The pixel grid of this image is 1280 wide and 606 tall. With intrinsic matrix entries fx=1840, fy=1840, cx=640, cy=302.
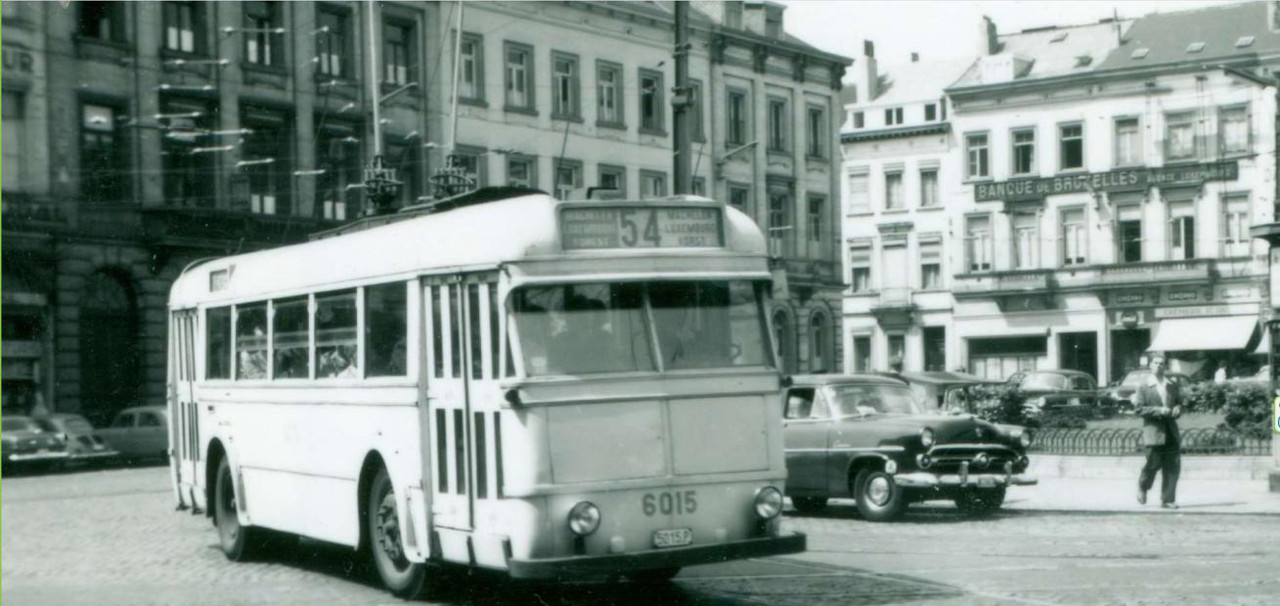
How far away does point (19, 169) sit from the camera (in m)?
36.3

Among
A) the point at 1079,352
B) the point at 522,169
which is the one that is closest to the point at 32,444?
the point at 522,169

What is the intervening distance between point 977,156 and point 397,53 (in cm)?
3338

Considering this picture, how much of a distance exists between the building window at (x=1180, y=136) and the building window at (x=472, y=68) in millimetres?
30273

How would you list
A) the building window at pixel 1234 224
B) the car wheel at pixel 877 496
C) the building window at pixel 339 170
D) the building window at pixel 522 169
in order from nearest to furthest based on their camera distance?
1. the car wheel at pixel 877 496
2. the building window at pixel 339 170
3. the building window at pixel 522 169
4. the building window at pixel 1234 224

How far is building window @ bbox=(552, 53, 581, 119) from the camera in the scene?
5375 cm

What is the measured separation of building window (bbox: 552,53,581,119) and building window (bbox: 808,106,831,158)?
1326 cm

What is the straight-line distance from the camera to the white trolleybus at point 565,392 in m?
11.6

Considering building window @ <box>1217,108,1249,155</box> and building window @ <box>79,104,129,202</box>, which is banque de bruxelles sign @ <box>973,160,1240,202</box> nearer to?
building window @ <box>1217,108,1249,155</box>

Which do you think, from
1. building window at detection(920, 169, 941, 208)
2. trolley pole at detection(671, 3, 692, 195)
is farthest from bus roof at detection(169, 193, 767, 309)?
building window at detection(920, 169, 941, 208)

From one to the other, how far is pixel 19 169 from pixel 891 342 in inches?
1869

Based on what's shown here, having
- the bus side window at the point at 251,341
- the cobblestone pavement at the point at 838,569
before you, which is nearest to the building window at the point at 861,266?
the cobblestone pavement at the point at 838,569

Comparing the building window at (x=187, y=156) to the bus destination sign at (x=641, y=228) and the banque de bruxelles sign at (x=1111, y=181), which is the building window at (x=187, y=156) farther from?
the banque de bruxelles sign at (x=1111, y=181)

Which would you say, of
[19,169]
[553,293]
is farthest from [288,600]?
[19,169]

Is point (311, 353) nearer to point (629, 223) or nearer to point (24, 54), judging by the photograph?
point (629, 223)
